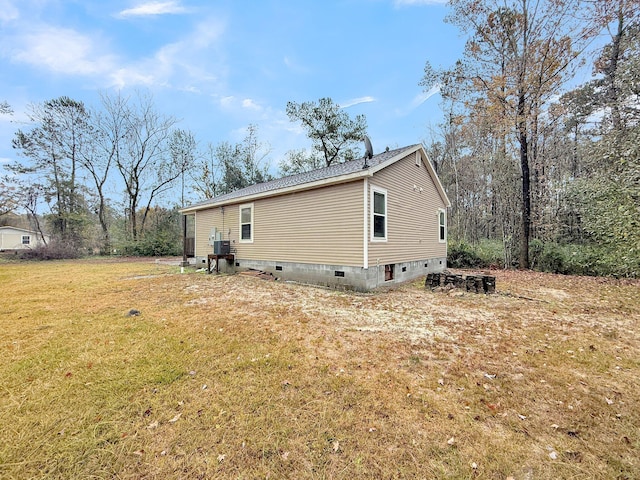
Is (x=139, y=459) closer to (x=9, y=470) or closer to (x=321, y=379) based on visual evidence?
(x=9, y=470)

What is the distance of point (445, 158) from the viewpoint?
60.4 feet

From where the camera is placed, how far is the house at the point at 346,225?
7.12 m

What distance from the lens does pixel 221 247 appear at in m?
10.5

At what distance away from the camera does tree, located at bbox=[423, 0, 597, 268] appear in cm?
1065

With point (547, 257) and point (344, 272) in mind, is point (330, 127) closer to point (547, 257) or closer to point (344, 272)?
point (547, 257)

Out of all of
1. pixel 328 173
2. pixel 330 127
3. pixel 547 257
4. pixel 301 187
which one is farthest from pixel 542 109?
pixel 330 127

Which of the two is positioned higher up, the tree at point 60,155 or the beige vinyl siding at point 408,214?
the tree at point 60,155

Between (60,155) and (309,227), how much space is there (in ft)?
77.9

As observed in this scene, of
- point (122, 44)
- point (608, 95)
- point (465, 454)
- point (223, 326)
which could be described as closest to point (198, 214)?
point (122, 44)

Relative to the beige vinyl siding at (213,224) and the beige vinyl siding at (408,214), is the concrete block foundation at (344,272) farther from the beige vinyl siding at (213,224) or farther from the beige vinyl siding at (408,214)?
the beige vinyl siding at (213,224)

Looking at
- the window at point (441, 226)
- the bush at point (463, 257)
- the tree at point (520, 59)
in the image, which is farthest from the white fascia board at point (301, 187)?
the tree at point (520, 59)

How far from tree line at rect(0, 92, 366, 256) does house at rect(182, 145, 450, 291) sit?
12356 millimetres

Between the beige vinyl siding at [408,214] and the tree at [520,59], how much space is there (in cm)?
449

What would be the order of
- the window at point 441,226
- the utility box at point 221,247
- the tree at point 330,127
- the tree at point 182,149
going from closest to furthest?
the utility box at point 221,247, the window at point 441,226, the tree at point 330,127, the tree at point 182,149
